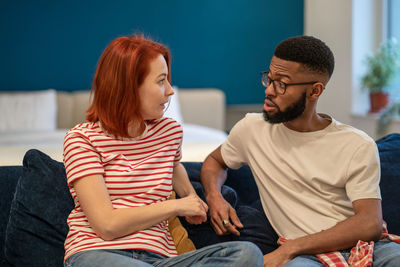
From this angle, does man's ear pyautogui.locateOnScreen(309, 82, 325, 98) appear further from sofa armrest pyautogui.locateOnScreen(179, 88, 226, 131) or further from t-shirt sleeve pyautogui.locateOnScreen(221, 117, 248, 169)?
sofa armrest pyautogui.locateOnScreen(179, 88, 226, 131)

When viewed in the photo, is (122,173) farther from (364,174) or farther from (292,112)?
(364,174)

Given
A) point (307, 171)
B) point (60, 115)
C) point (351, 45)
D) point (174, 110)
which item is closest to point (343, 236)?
point (307, 171)

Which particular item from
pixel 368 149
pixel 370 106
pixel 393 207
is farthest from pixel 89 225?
pixel 370 106

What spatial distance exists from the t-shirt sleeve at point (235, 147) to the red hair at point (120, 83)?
0.43 m

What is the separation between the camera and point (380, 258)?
151 centimetres

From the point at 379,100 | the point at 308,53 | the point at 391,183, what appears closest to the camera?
the point at 308,53

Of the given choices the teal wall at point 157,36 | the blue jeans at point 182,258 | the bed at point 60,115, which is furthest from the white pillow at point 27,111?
the blue jeans at point 182,258

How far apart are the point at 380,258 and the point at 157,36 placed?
362 centimetres

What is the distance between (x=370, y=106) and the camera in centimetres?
428

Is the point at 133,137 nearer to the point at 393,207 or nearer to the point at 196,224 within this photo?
the point at 196,224

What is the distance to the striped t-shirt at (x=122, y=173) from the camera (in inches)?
57.5

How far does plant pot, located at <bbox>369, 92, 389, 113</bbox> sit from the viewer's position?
13.5 feet

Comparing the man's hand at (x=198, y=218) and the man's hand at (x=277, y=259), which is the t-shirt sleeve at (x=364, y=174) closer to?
the man's hand at (x=277, y=259)

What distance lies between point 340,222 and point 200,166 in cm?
66
